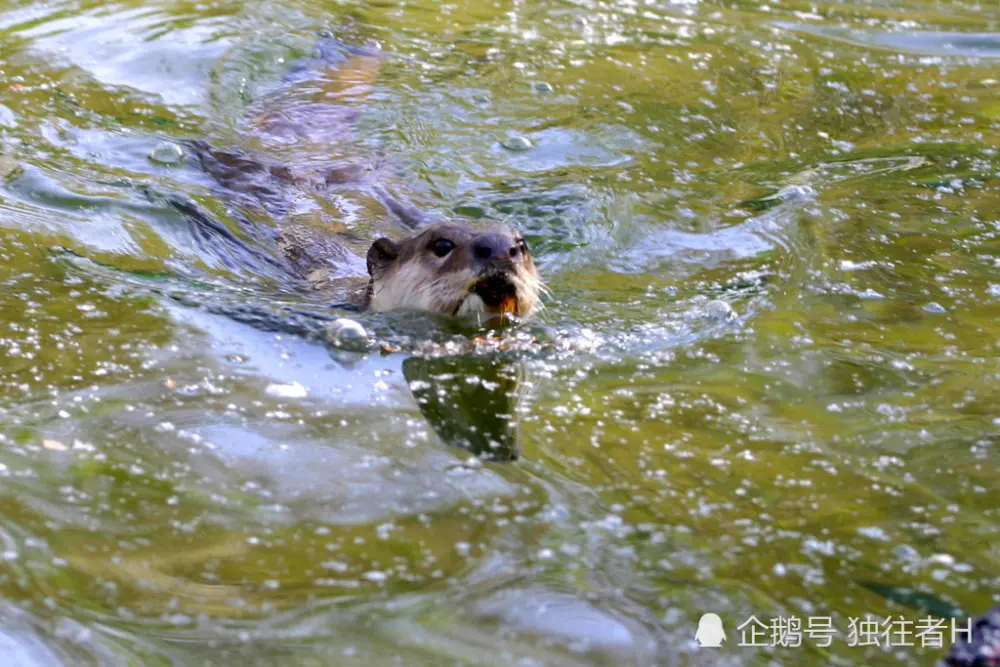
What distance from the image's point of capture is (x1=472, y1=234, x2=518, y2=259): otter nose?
12.7ft

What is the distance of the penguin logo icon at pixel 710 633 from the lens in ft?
7.57

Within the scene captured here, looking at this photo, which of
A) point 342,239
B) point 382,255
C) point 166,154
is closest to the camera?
point 382,255

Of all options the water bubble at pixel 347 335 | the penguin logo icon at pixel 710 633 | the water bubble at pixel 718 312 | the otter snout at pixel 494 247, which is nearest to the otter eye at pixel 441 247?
the otter snout at pixel 494 247

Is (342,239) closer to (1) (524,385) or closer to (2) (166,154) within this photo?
(2) (166,154)

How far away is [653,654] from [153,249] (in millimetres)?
2894

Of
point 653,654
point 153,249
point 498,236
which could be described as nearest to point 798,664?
point 653,654

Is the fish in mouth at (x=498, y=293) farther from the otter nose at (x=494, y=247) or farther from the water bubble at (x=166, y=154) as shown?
the water bubble at (x=166, y=154)

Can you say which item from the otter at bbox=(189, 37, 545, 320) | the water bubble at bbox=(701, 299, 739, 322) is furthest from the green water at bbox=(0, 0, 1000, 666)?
the otter at bbox=(189, 37, 545, 320)

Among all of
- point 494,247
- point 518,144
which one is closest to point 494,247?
point 494,247

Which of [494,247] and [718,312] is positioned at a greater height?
[494,247]

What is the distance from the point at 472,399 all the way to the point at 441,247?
2.68 feet

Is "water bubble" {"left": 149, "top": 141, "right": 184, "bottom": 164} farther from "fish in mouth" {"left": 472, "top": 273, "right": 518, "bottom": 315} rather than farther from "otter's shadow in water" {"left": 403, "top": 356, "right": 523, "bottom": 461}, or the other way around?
"otter's shadow in water" {"left": 403, "top": 356, "right": 523, "bottom": 461}

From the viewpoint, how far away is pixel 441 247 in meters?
4.09

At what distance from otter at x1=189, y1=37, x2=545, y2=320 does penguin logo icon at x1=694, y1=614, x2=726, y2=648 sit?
1.75 m
